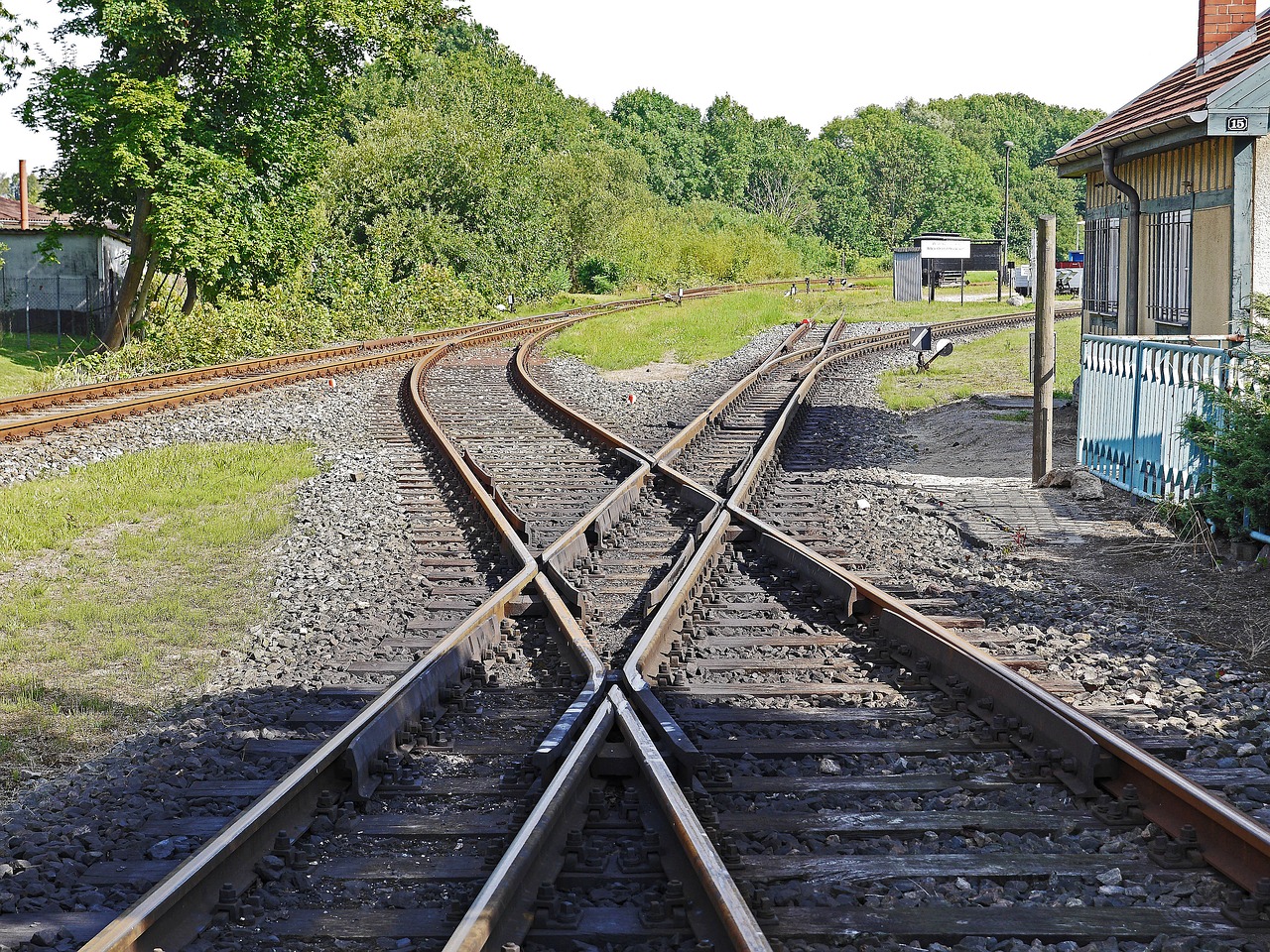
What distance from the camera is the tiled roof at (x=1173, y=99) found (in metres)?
12.2

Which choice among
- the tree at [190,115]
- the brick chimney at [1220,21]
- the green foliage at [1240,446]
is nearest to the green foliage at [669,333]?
the tree at [190,115]

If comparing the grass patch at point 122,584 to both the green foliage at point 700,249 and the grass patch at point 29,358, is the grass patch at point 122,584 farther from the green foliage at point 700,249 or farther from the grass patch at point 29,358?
the green foliage at point 700,249

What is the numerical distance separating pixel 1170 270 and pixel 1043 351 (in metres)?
2.91

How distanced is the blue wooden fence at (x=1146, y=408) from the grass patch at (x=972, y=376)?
6.43 metres

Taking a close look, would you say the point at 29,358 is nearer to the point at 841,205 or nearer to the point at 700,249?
the point at 700,249

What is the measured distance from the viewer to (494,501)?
34.4 feet

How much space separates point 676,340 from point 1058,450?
1637cm

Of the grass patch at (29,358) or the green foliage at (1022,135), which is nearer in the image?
the grass patch at (29,358)

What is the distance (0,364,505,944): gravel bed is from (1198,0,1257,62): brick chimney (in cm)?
1077

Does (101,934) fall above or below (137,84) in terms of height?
below

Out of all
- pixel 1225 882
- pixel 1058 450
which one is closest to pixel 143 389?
pixel 1058 450

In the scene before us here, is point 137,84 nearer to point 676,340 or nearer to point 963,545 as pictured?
point 676,340

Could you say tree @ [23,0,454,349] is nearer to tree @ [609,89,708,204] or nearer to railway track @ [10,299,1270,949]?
railway track @ [10,299,1270,949]

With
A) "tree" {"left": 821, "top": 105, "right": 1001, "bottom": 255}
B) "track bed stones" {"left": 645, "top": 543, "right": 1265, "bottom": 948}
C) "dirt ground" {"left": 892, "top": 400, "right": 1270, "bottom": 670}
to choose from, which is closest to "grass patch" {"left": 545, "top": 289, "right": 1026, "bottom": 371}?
"dirt ground" {"left": 892, "top": 400, "right": 1270, "bottom": 670}
